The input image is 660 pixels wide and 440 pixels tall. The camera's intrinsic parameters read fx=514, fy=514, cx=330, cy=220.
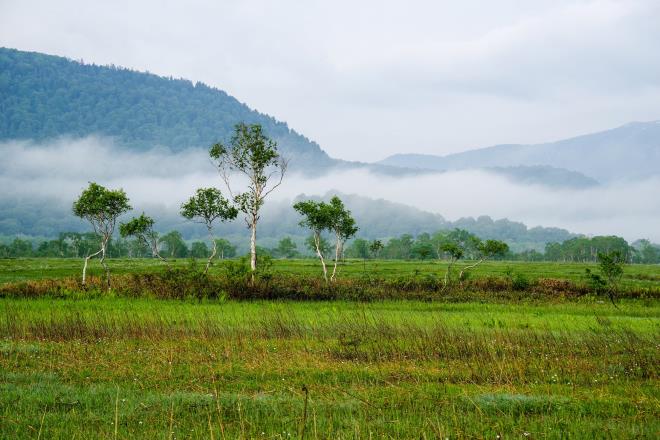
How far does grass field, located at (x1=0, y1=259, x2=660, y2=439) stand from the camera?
32.2ft

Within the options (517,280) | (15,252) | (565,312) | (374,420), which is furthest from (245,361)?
(15,252)

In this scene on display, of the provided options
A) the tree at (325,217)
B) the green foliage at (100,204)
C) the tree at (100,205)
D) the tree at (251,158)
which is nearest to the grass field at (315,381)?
the tree at (100,205)

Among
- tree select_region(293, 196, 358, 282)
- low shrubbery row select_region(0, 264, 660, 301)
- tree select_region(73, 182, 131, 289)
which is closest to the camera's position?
low shrubbery row select_region(0, 264, 660, 301)

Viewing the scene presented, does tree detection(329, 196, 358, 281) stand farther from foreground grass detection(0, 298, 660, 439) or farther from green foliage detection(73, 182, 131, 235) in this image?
foreground grass detection(0, 298, 660, 439)

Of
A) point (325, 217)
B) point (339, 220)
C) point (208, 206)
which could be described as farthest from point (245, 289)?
point (339, 220)

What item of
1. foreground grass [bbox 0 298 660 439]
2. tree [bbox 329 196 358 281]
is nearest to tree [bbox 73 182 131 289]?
tree [bbox 329 196 358 281]

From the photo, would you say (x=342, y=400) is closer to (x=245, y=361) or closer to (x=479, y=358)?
(x=245, y=361)

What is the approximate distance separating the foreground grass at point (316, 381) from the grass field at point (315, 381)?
52mm

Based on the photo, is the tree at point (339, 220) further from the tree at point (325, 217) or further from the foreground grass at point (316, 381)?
the foreground grass at point (316, 381)

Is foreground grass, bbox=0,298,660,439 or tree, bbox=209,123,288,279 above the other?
tree, bbox=209,123,288,279

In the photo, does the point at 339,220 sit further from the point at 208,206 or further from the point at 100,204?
the point at 100,204

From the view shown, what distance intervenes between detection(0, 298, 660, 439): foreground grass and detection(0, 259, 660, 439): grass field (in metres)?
0.05

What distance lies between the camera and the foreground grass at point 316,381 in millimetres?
9820

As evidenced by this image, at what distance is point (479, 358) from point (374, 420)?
24.4 feet
